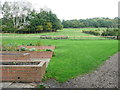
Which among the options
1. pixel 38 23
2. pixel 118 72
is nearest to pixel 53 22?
pixel 38 23

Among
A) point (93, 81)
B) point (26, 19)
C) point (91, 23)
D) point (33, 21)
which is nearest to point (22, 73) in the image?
point (93, 81)

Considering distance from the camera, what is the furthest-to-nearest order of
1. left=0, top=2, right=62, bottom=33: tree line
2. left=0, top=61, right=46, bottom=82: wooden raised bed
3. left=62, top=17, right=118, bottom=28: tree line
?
left=62, top=17, right=118, bottom=28: tree line → left=0, top=2, right=62, bottom=33: tree line → left=0, top=61, right=46, bottom=82: wooden raised bed

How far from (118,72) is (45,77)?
2983mm

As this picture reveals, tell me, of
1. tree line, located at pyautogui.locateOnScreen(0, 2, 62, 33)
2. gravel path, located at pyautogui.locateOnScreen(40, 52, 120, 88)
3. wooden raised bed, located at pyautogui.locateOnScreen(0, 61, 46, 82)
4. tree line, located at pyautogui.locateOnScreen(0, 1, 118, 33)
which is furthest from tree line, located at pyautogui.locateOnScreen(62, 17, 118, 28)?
wooden raised bed, located at pyautogui.locateOnScreen(0, 61, 46, 82)

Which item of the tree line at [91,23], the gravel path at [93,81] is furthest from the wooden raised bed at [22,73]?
the tree line at [91,23]

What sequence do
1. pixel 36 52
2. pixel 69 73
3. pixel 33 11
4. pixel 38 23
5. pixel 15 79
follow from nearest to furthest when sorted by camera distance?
pixel 15 79
pixel 69 73
pixel 36 52
pixel 38 23
pixel 33 11

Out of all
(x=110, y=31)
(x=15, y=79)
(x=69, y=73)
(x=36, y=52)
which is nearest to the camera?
(x=15, y=79)

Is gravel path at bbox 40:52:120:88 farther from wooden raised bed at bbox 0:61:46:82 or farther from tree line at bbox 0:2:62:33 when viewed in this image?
tree line at bbox 0:2:62:33

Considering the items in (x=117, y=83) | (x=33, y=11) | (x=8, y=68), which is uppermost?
(x=33, y=11)

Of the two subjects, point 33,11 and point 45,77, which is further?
point 33,11

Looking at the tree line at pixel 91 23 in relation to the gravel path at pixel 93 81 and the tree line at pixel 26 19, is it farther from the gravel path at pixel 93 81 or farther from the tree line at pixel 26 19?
the gravel path at pixel 93 81

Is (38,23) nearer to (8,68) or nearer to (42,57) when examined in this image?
(42,57)

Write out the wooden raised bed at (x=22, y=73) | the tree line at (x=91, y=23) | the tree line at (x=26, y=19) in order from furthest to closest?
the tree line at (x=91, y=23)
the tree line at (x=26, y=19)
the wooden raised bed at (x=22, y=73)

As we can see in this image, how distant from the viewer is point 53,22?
40.8m
